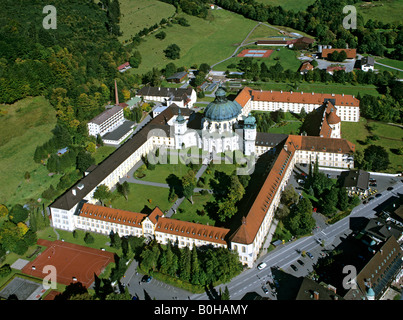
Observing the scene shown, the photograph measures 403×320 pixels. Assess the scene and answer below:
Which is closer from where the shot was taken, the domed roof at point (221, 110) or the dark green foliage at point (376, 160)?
the dark green foliage at point (376, 160)

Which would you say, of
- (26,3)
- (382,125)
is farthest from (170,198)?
(26,3)

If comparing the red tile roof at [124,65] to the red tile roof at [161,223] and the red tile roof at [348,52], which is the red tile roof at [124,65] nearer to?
the red tile roof at [348,52]

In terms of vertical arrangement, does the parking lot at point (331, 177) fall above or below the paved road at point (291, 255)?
above

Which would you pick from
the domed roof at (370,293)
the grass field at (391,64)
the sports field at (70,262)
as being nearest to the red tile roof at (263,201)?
the domed roof at (370,293)

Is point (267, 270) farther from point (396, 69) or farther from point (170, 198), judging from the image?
point (396, 69)

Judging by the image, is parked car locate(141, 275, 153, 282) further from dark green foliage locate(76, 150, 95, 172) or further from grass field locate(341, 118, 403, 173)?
grass field locate(341, 118, 403, 173)

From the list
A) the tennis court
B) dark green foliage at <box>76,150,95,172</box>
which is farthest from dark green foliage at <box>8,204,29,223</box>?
dark green foliage at <box>76,150,95,172</box>
